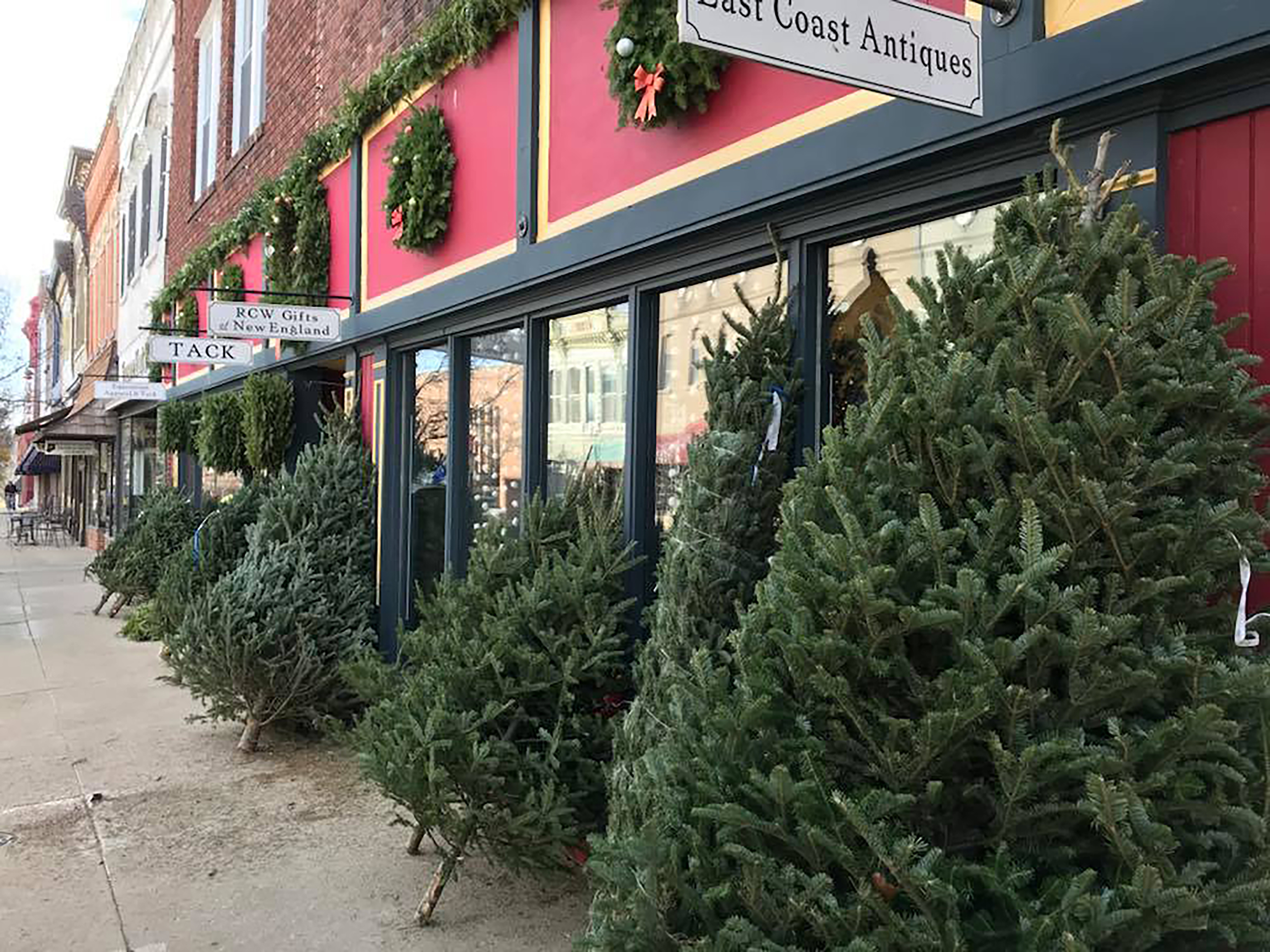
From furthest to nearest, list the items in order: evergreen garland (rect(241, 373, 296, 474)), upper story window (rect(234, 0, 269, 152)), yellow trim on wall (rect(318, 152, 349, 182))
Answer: upper story window (rect(234, 0, 269, 152))
evergreen garland (rect(241, 373, 296, 474))
yellow trim on wall (rect(318, 152, 349, 182))

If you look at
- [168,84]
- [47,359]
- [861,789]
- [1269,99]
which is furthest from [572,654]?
[47,359]

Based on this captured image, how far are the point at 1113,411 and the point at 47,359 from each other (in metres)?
46.2

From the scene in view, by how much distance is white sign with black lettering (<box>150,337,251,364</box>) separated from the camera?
28.9 ft

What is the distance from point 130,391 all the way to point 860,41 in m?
12.9

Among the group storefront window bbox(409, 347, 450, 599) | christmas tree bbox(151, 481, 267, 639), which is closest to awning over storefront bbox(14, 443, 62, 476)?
christmas tree bbox(151, 481, 267, 639)

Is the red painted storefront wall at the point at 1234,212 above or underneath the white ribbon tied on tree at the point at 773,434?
above

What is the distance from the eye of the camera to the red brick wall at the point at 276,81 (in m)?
7.53

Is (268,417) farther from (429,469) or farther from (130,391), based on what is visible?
(130,391)

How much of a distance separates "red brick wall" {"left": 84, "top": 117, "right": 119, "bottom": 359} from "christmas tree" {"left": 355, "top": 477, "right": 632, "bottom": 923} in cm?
1974

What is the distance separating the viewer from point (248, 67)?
10.9 m

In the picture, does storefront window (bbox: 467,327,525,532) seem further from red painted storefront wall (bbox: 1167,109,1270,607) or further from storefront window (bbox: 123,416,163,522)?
storefront window (bbox: 123,416,163,522)

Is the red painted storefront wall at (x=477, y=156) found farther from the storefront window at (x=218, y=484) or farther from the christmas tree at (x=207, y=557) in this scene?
the storefront window at (x=218, y=484)

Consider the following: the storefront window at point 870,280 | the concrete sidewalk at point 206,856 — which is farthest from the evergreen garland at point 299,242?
the storefront window at point 870,280

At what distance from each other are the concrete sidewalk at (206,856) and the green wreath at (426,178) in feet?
10.3
